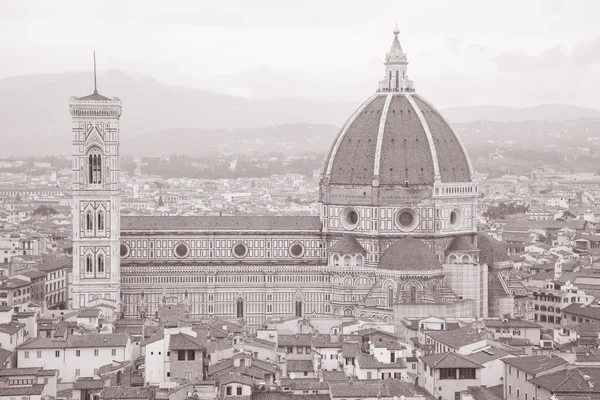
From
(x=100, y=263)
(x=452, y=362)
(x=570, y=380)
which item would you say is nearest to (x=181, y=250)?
(x=100, y=263)

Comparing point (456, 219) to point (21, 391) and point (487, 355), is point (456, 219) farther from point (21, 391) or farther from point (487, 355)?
point (21, 391)

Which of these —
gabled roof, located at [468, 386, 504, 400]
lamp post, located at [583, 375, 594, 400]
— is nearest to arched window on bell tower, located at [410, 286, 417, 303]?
gabled roof, located at [468, 386, 504, 400]

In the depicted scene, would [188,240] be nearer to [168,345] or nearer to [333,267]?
[333,267]

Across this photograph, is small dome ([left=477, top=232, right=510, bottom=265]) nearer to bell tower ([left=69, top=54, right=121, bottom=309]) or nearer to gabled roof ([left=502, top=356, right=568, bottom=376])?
bell tower ([left=69, top=54, right=121, bottom=309])

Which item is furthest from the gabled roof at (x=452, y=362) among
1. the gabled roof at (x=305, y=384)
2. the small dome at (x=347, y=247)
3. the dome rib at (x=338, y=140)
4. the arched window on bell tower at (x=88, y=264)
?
the dome rib at (x=338, y=140)

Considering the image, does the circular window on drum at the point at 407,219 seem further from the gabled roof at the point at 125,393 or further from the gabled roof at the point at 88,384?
the gabled roof at the point at 125,393

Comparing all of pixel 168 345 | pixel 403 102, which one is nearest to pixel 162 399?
pixel 168 345
